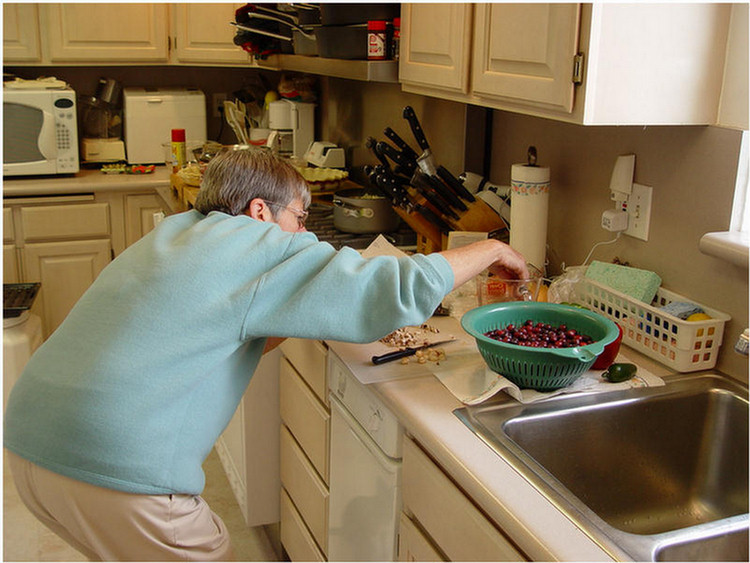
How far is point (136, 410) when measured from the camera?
134 centimetres

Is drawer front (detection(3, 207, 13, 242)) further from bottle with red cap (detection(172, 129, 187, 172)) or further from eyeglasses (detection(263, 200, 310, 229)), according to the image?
eyeglasses (detection(263, 200, 310, 229))

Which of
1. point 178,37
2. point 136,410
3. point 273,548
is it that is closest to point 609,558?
point 136,410

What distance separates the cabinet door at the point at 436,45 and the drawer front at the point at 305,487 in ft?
3.31

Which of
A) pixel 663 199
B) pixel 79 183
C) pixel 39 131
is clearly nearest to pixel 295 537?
pixel 663 199

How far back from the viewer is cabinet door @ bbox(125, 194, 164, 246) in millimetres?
3678

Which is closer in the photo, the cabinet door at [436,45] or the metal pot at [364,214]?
the cabinet door at [436,45]

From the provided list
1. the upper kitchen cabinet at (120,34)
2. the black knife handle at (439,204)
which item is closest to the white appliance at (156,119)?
the upper kitchen cabinet at (120,34)

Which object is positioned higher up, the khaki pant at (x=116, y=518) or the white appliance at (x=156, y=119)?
the white appliance at (x=156, y=119)

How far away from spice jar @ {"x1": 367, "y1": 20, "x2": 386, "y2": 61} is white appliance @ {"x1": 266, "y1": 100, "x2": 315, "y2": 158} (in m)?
1.26

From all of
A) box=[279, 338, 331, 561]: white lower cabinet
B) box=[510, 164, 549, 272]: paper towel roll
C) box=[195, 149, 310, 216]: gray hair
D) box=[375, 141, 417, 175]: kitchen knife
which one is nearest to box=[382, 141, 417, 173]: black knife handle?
box=[375, 141, 417, 175]: kitchen knife

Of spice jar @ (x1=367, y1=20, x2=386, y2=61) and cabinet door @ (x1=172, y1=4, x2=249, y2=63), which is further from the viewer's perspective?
cabinet door @ (x1=172, y1=4, x2=249, y2=63)

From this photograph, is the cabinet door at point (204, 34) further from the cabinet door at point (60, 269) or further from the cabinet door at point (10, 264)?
the cabinet door at point (10, 264)

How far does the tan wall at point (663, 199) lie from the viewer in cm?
153

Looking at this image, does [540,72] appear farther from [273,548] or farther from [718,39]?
[273,548]
